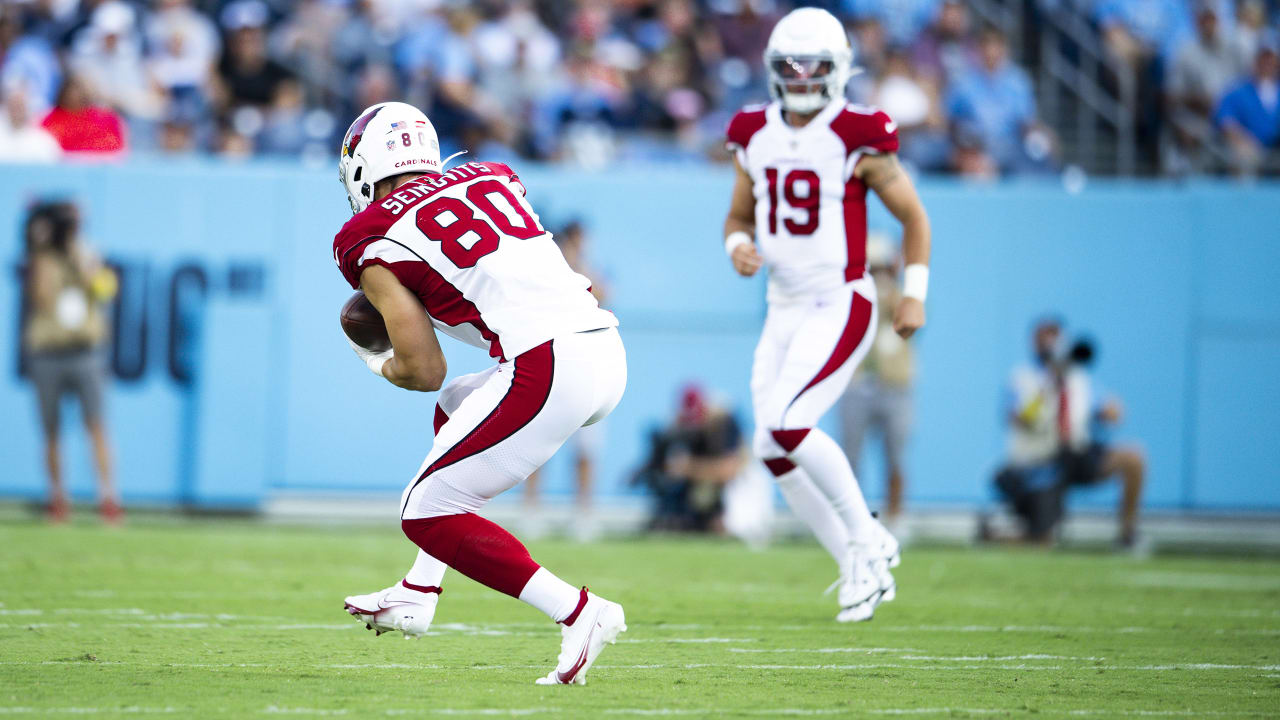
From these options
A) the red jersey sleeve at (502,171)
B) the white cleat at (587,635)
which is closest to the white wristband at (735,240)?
the red jersey sleeve at (502,171)

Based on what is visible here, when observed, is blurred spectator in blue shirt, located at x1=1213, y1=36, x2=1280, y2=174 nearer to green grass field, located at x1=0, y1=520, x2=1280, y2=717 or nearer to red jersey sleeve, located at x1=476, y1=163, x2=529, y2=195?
green grass field, located at x1=0, y1=520, x2=1280, y2=717

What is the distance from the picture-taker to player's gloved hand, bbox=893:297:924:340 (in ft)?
20.2

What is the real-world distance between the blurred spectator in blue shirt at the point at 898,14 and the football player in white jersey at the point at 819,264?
779 centimetres

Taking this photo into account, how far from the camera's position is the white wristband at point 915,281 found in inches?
249

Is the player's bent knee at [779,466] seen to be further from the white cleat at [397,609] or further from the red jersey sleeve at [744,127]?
the white cleat at [397,609]

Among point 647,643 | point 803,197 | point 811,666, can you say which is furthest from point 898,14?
point 811,666

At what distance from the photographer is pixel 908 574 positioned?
8.88 m

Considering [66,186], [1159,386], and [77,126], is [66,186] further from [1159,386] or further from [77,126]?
[1159,386]

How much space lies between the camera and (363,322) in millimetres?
4676

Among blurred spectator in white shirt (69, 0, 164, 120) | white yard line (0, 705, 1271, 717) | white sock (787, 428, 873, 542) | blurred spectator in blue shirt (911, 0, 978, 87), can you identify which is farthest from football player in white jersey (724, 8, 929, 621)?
blurred spectator in white shirt (69, 0, 164, 120)

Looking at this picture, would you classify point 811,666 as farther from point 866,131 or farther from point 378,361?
point 866,131

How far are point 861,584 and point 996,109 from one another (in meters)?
8.17

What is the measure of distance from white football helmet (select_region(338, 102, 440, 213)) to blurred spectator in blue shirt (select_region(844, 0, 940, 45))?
986 centimetres

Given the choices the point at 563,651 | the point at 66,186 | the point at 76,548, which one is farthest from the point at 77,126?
the point at 563,651
